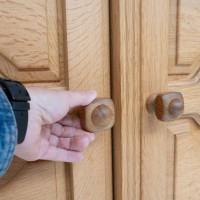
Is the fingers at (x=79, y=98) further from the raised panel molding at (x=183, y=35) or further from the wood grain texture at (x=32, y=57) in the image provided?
the raised panel molding at (x=183, y=35)

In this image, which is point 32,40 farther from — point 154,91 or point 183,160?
point 183,160

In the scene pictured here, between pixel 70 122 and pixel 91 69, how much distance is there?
85 mm

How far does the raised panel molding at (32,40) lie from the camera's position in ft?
1.15

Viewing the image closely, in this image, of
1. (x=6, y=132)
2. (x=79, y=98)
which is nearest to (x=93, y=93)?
(x=79, y=98)

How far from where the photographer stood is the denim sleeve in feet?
1.02

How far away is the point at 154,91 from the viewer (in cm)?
43

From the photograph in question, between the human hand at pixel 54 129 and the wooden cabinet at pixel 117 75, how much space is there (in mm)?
26

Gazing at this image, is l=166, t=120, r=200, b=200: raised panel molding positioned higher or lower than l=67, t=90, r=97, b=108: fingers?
lower

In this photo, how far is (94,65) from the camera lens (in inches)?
15.8

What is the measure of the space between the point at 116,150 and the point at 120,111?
7cm

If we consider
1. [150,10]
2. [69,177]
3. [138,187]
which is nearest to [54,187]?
[69,177]

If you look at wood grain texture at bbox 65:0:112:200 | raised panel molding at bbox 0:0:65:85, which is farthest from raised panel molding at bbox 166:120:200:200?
raised panel molding at bbox 0:0:65:85

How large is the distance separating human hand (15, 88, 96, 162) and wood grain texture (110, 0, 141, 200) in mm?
52

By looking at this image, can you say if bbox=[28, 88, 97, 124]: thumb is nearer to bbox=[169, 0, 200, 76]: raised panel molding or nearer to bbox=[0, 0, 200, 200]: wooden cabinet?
bbox=[0, 0, 200, 200]: wooden cabinet
